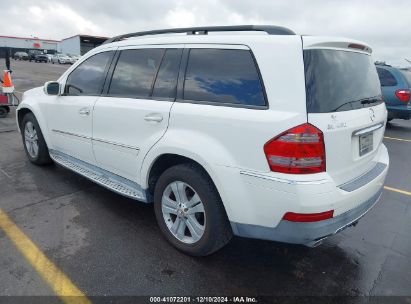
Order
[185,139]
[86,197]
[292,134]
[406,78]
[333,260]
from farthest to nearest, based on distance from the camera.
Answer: [406,78] < [86,197] < [333,260] < [185,139] < [292,134]

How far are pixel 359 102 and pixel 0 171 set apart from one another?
476 cm

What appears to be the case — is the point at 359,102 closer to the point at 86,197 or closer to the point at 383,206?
the point at 383,206

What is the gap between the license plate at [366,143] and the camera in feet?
9.02

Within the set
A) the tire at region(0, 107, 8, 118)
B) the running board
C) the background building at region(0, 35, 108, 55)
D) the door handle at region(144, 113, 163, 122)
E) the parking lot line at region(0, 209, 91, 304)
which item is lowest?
the parking lot line at region(0, 209, 91, 304)

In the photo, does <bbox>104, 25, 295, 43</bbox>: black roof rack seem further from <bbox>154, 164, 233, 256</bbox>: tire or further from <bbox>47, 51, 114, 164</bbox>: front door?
<bbox>154, 164, 233, 256</bbox>: tire

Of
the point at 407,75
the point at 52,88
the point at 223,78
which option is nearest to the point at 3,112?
the point at 52,88

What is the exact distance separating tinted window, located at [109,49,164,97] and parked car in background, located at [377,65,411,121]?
25.9 feet

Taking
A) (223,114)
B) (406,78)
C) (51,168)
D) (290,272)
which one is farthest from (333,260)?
(406,78)

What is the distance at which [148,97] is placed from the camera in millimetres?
3205

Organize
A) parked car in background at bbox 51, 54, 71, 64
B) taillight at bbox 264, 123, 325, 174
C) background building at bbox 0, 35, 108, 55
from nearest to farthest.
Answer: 1. taillight at bbox 264, 123, 325, 174
2. parked car in background at bbox 51, 54, 71, 64
3. background building at bbox 0, 35, 108, 55

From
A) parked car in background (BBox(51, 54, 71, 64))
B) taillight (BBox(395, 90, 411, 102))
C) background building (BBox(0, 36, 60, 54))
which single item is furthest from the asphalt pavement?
background building (BBox(0, 36, 60, 54))

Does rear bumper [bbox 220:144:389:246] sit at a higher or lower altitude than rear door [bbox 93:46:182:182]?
lower

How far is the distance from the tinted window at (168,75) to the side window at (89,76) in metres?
0.92

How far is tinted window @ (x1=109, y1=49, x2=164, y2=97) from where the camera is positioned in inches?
128
